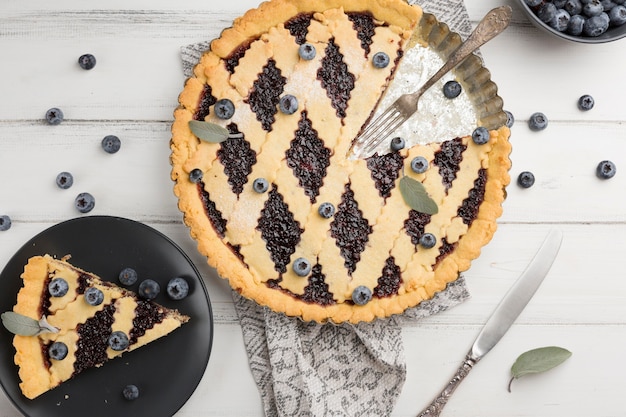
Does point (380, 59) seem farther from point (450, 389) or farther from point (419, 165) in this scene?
point (450, 389)

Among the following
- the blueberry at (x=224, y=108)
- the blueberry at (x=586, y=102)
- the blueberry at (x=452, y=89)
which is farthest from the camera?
the blueberry at (x=586, y=102)

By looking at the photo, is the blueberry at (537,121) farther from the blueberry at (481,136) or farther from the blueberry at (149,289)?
the blueberry at (149,289)

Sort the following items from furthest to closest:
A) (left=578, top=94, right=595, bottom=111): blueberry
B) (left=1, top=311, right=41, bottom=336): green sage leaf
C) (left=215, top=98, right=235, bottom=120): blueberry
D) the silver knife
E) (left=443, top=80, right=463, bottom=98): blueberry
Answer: (left=578, top=94, right=595, bottom=111): blueberry
the silver knife
(left=443, top=80, right=463, bottom=98): blueberry
(left=215, top=98, right=235, bottom=120): blueberry
(left=1, top=311, right=41, bottom=336): green sage leaf

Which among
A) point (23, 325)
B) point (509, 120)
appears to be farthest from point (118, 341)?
point (509, 120)

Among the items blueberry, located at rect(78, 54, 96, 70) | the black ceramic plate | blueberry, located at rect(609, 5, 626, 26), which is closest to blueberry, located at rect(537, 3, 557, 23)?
blueberry, located at rect(609, 5, 626, 26)

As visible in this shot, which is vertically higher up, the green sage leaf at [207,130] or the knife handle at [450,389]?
the green sage leaf at [207,130]

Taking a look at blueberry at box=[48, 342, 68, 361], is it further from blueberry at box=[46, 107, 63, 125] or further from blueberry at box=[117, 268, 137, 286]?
blueberry at box=[46, 107, 63, 125]

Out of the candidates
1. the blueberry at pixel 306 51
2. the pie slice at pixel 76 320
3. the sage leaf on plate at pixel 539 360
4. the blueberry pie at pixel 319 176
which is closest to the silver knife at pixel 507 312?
the sage leaf on plate at pixel 539 360
